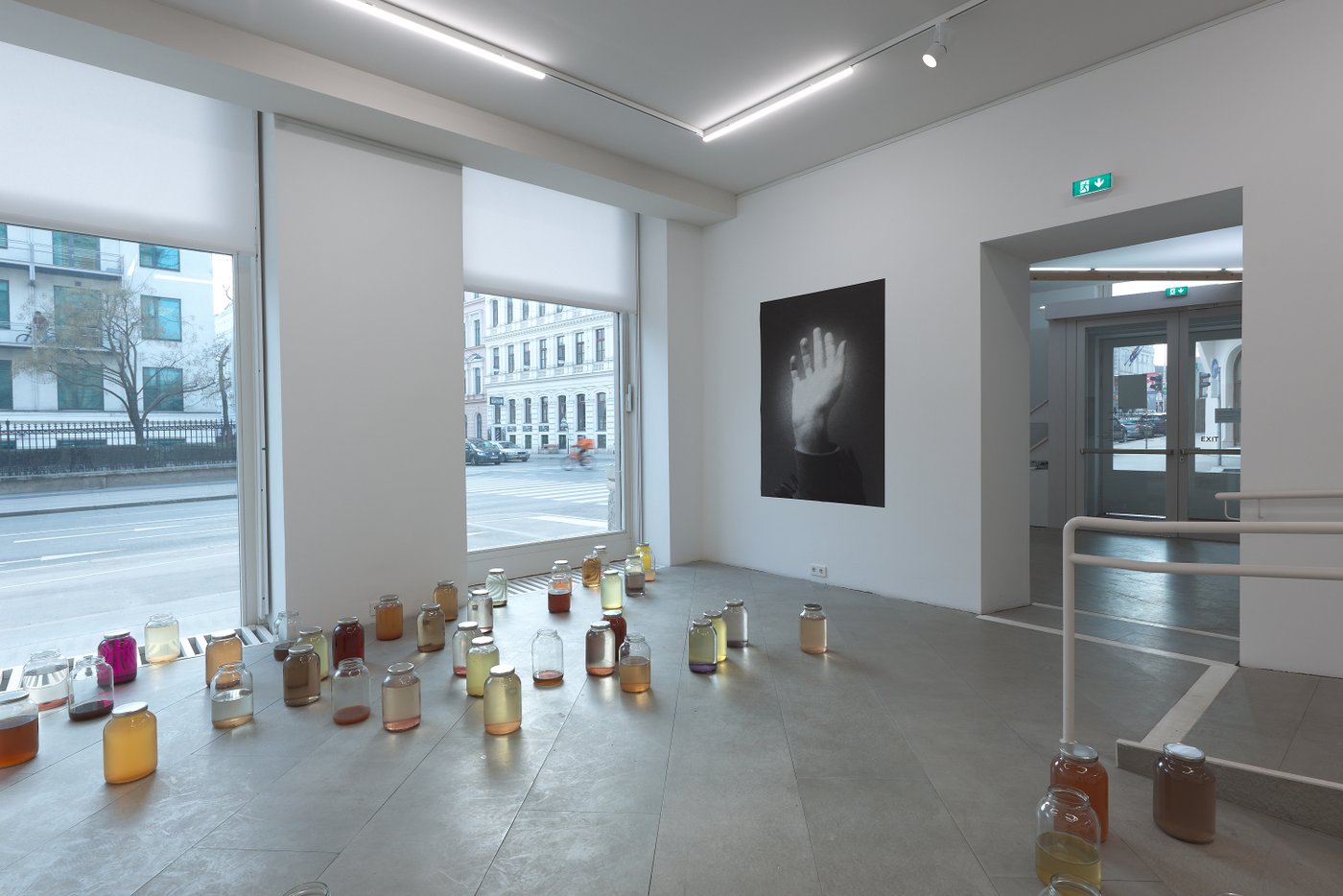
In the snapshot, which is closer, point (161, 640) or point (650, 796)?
point (650, 796)

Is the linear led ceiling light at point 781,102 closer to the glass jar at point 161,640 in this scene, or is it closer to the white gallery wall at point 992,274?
the white gallery wall at point 992,274

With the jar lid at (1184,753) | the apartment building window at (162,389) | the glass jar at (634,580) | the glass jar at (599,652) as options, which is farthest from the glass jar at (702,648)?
the apartment building window at (162,389)

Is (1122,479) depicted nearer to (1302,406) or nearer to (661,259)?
(1302,406)

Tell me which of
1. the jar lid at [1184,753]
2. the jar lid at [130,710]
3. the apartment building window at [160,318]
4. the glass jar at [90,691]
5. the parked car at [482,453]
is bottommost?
the glass jar at [90,691]

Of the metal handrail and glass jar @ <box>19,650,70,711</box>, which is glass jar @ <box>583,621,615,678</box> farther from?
glass jar @ <box>19,650,70,711</box>

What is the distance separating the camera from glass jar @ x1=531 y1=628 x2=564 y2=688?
356 centimetres

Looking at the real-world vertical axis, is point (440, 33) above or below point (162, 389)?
above

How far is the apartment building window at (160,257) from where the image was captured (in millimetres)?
4262

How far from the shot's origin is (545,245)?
6.04 m

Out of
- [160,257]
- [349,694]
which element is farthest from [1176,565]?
[160,257]

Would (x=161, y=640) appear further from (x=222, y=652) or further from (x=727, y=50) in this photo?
(x=727, y=50)

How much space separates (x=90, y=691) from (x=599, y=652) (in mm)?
2523

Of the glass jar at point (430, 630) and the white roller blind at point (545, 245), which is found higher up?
the white roller blind at point (545, 245)

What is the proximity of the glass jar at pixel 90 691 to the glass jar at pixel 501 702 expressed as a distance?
1.91m
